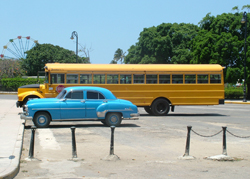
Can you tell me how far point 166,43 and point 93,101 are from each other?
4889 cm

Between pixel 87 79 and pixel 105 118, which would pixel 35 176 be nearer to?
pixel 105 118

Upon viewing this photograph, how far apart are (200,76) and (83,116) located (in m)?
9.94

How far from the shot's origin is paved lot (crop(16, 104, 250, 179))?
25.2 feet

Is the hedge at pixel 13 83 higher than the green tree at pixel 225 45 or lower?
lower

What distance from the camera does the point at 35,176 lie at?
734cm

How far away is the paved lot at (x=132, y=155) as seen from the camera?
767 centimetres

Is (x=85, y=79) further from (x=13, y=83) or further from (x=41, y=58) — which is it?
(x=41, y=58)

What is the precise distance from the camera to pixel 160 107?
74.1ft

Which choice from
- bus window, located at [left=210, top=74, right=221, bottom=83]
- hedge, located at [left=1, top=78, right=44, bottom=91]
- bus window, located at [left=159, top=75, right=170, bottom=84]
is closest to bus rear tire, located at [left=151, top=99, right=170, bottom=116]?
bus window, located at [left=159, top=75, right=170, bottom=84]

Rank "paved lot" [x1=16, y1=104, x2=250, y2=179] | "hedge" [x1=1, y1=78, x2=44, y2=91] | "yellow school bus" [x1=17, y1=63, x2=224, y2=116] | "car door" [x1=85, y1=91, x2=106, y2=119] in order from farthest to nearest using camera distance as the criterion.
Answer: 1. "hedge" [x1=1, y1=78, x2=44, y2=91]
2. "yellow school bus" [x1=17, y1=63, x2=224, y2=116]
3. "car door" [x1=85, y1=91, x2=106, y2=119]
4. "paved lot" [x1=16, y1=104, x2=250, y2=179]

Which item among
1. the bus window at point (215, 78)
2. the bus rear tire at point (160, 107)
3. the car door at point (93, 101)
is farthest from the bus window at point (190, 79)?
the car door at point (93, 101)

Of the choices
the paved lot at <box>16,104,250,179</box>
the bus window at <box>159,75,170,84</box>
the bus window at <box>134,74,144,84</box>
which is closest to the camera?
the paved lot at <box>16,104,250,179</box>

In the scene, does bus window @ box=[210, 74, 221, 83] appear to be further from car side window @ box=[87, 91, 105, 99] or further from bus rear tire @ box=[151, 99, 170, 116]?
car side window @ box=[87, 91, 105, 99]

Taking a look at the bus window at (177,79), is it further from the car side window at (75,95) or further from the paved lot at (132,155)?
the car side window at (75,95)
